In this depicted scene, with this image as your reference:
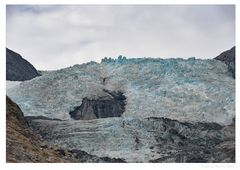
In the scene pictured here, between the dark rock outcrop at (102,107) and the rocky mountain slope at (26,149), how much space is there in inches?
298

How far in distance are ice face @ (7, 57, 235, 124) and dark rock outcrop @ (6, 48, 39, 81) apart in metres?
6.44

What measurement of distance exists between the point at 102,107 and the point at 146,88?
129 inches

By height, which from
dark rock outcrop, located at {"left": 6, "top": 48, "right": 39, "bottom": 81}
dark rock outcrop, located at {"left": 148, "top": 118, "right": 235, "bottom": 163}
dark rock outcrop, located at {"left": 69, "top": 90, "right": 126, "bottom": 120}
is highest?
dark rock outcrop, located at {"left": 6, "top": 48, "right": 39, "bottom": 81}

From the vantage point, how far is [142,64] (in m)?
31.8

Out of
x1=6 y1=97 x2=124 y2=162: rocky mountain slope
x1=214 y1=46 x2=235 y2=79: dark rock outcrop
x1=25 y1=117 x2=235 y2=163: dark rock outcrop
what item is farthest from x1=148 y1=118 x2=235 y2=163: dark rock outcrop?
x1=214 y1=46 x2=235 y2=79: dark rock outcrop

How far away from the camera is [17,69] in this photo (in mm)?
39031

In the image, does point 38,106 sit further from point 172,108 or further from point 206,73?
point 206,73

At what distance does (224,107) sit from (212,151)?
220 inches

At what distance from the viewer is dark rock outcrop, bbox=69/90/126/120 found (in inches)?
1190

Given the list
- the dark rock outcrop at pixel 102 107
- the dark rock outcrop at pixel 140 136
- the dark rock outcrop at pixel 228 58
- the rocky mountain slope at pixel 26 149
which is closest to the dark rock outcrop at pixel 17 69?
the dark rock outcrop at pixel 102 107

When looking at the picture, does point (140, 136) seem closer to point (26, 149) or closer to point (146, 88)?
point (146, 88)

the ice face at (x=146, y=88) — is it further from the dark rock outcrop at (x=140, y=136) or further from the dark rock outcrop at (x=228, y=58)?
the dark rock outcrop at (x=140, y=136)

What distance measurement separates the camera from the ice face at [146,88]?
1093 inches

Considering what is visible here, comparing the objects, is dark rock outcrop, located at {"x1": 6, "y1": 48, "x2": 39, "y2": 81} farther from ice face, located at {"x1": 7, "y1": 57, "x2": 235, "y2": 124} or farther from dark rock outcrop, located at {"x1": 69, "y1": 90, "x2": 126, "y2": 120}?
dark rock outcrop, located at {"x1": 69, "y1": 90, "x2": 126, "y2": 120}
